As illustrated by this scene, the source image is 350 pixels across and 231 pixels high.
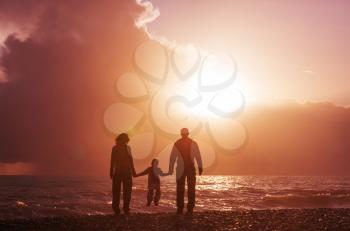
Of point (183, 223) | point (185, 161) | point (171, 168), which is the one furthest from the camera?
point (171, 168)

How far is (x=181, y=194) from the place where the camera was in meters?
15.2

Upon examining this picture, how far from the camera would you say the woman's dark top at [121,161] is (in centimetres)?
1497

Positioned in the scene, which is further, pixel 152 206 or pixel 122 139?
pixel 152 206

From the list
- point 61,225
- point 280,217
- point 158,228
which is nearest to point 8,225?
point 61,225

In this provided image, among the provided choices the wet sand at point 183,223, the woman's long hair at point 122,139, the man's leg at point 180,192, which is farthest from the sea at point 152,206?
the wet sand at point 183,223

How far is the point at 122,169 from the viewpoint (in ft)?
49.2

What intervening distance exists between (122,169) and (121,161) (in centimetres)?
31

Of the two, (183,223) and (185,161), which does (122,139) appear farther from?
(183,223)

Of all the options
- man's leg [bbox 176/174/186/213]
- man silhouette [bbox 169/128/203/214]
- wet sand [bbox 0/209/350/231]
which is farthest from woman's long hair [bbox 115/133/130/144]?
wet sand [bbox 0/209/350/231]

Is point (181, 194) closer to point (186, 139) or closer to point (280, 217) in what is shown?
point (186, 139)

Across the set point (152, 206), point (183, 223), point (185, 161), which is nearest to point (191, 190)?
point (185, 161)

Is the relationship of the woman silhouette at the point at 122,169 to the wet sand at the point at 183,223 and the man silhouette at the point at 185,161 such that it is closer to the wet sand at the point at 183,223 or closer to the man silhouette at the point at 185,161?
the wet sand at the point at 183,223

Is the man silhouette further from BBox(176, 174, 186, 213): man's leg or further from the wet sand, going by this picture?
the wet sand

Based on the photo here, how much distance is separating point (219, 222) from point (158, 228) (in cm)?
225
